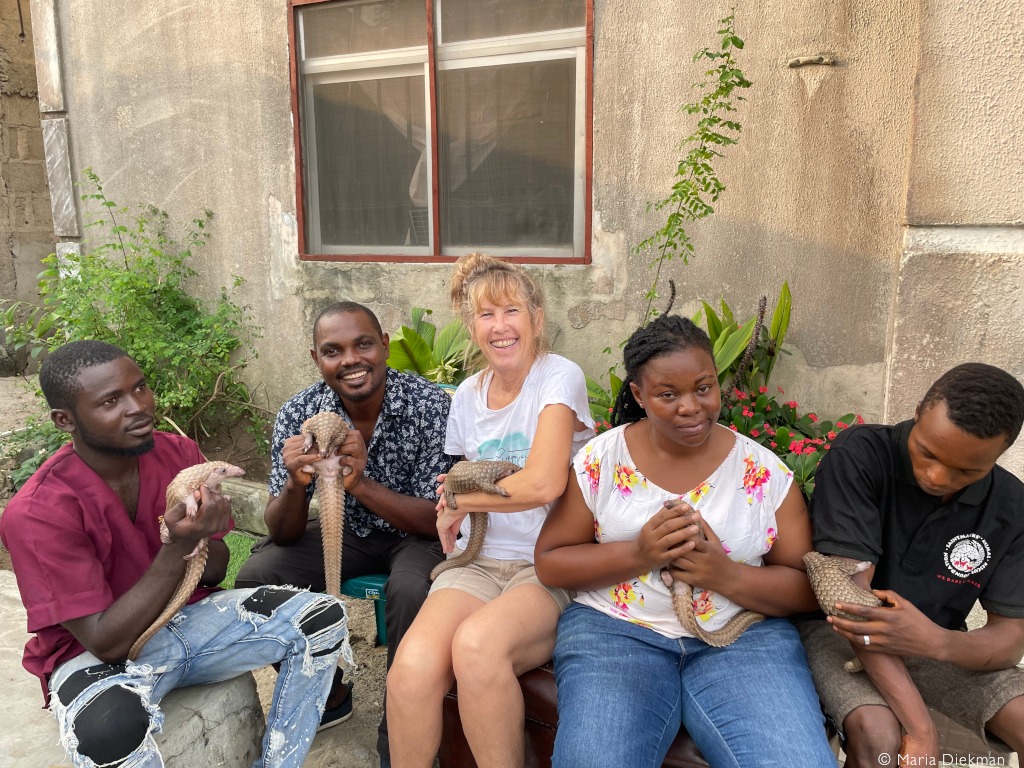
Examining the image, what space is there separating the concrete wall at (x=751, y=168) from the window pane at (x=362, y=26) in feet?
0.70

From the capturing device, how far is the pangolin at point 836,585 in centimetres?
197

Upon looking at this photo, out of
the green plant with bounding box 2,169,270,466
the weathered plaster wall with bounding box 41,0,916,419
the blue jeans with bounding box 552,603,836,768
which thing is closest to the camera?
the blue jeans with bounding box 552,603,836,768

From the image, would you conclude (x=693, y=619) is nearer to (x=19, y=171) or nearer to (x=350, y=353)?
(x=350, y=353)

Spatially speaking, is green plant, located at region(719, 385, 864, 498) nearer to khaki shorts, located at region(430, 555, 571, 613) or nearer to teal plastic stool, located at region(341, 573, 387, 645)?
khaki shorts, located at region(430, 555, 571, 613)

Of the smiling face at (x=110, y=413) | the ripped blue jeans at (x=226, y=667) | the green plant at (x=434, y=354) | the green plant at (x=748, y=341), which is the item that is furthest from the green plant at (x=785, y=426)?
the smiling face at (x=110, y=413)

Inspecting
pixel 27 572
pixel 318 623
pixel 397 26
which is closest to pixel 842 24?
pixel 397 26

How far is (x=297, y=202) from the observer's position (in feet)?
16.9

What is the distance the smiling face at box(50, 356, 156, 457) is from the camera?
2.25 metres

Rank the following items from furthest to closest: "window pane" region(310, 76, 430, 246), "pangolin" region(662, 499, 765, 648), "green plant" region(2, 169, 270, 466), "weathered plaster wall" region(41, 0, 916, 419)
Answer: "green plant" region(2, 169, 270, 466)
"window pane" region(310, 76, 430, 246)
"weathered plaster wall" region(41, 0, 916, 419)
"pangolin" region(662, 499, 765, 648)

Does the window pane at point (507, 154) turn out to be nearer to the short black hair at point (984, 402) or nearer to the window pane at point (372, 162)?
the window pane at point (372, 162)

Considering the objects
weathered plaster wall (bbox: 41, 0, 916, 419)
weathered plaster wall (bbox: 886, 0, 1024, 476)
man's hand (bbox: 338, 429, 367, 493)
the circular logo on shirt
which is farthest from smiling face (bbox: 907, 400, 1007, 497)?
man's hand (bbox: 338, 429, 367, 493)

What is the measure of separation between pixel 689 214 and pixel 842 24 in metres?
1.10

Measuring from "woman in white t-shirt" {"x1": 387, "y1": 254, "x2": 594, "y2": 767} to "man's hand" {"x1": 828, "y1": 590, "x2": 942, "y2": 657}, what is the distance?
34.5 inches

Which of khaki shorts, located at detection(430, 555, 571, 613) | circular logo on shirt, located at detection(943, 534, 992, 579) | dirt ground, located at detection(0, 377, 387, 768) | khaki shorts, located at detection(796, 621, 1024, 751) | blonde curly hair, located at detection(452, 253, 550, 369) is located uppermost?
blonde curly hair, located at detection(452, 253, 550, 369)
